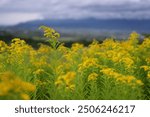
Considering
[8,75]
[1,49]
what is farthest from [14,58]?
[8,75]

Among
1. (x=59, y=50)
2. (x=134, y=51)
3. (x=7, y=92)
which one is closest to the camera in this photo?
(x=7, y=92)

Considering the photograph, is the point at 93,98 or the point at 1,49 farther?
the point at 1,49

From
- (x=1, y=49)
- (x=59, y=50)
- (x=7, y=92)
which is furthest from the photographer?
(x=1, y=49)

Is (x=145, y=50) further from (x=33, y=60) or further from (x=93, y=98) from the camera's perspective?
(x=93, y=98)

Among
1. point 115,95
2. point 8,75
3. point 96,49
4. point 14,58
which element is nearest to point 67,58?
point 14,58

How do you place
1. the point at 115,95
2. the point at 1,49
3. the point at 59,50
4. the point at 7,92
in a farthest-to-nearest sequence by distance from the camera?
the point at 1,49, the point at 59,50, the point at 115,95, the point at 7,92

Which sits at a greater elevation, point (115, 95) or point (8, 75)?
point (8, 75)

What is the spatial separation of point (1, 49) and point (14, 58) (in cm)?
73

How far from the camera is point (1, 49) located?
458 inches

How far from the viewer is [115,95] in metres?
9.09

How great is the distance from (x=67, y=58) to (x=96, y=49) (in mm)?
2977

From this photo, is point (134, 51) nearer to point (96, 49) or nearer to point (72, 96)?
point (96, 49)

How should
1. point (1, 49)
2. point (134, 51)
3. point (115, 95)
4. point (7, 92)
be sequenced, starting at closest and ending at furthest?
1. point (7, 92)
2. point (115, 95)
3. point (1, 49)
4. point (134, 51)

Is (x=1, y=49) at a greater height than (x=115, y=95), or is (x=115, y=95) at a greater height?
(x=1, y=49)
